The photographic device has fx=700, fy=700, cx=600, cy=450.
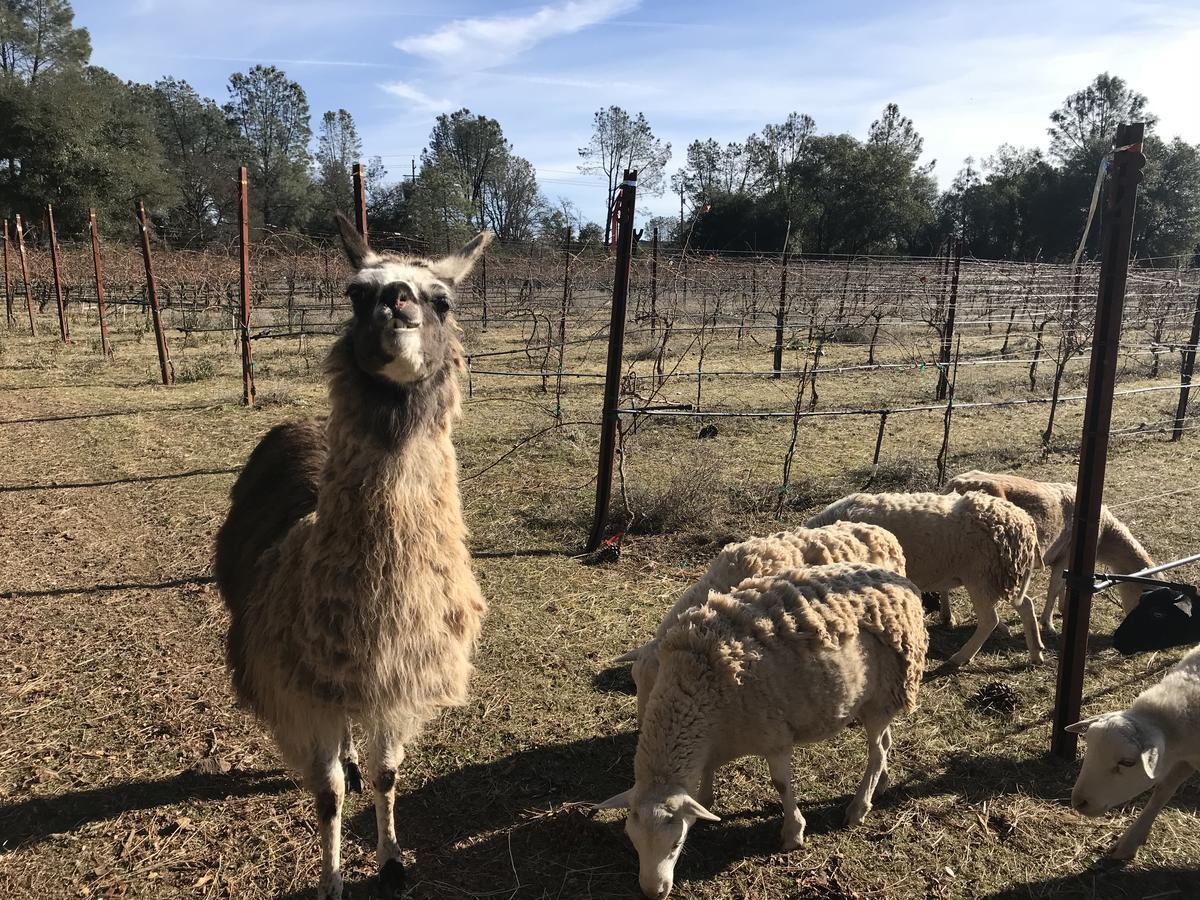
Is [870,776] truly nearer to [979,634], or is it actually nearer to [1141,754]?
[1141,754]

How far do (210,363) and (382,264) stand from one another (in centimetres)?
1493

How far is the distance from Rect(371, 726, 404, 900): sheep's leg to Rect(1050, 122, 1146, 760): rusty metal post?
3144 mm

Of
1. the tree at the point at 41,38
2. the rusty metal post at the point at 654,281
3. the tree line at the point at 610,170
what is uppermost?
the tree at the point at 41,38

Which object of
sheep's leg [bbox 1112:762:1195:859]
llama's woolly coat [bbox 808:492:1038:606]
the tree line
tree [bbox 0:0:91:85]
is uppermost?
tree [bbox 0:0:91:85]

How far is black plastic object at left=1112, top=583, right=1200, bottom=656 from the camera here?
4262 mm

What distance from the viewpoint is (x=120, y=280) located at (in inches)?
1101

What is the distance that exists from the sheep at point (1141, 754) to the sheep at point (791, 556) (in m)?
1.16

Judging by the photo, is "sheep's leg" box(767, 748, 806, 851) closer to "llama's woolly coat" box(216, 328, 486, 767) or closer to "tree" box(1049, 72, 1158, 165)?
"llama's woolly coat" box(216, 328, 486, 767)

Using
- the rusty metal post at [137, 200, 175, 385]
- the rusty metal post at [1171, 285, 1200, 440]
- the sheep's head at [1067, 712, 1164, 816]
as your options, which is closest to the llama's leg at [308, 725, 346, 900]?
the sheep's head at [1067, 712, 1164, 816]

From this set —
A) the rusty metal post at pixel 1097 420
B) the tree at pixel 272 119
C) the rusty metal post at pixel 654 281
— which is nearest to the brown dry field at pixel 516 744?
the rusty metal post at pixel 1097 420

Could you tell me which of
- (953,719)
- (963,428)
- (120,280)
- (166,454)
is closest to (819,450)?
(963,428)

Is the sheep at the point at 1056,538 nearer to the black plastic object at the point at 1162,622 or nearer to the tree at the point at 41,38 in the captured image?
the black plastic object at the point at 1162,622

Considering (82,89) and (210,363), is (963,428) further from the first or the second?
(82,89)

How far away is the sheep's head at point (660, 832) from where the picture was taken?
2633 mm
